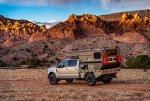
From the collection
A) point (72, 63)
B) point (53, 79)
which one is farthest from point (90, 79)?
point (53, 79)

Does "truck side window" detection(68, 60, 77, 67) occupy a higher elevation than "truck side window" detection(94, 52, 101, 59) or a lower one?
lower

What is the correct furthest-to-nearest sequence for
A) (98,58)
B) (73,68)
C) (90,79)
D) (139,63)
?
(139,63), (73,68), (90,79), (98,58)

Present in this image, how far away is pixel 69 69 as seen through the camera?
95.5 ft

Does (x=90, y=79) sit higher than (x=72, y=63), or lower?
lower

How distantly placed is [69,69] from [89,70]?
159 centimetres

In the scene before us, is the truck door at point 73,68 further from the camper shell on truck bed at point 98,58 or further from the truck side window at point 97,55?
the truck side window at point 97,55

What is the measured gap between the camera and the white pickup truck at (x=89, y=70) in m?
28.0

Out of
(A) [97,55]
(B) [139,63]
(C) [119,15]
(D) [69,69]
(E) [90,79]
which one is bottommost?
(E) [90,79]

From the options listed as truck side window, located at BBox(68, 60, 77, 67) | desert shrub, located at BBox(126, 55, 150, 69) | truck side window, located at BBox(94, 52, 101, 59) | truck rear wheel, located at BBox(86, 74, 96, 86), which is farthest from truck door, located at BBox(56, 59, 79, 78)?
desert shrub, located at BBox(126, 55, 150, 69)

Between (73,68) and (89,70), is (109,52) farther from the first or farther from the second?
(73,68)

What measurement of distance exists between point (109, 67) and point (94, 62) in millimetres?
1253

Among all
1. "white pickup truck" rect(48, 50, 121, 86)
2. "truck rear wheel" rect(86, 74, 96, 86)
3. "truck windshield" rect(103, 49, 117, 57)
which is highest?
"truck windshield" rect(103, 49, 117, 57)

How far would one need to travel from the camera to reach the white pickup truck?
28.0 m

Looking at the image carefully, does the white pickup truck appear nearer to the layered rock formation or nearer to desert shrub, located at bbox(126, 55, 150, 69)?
desert shrub, located at bbox(126, 55, 150, 69)
